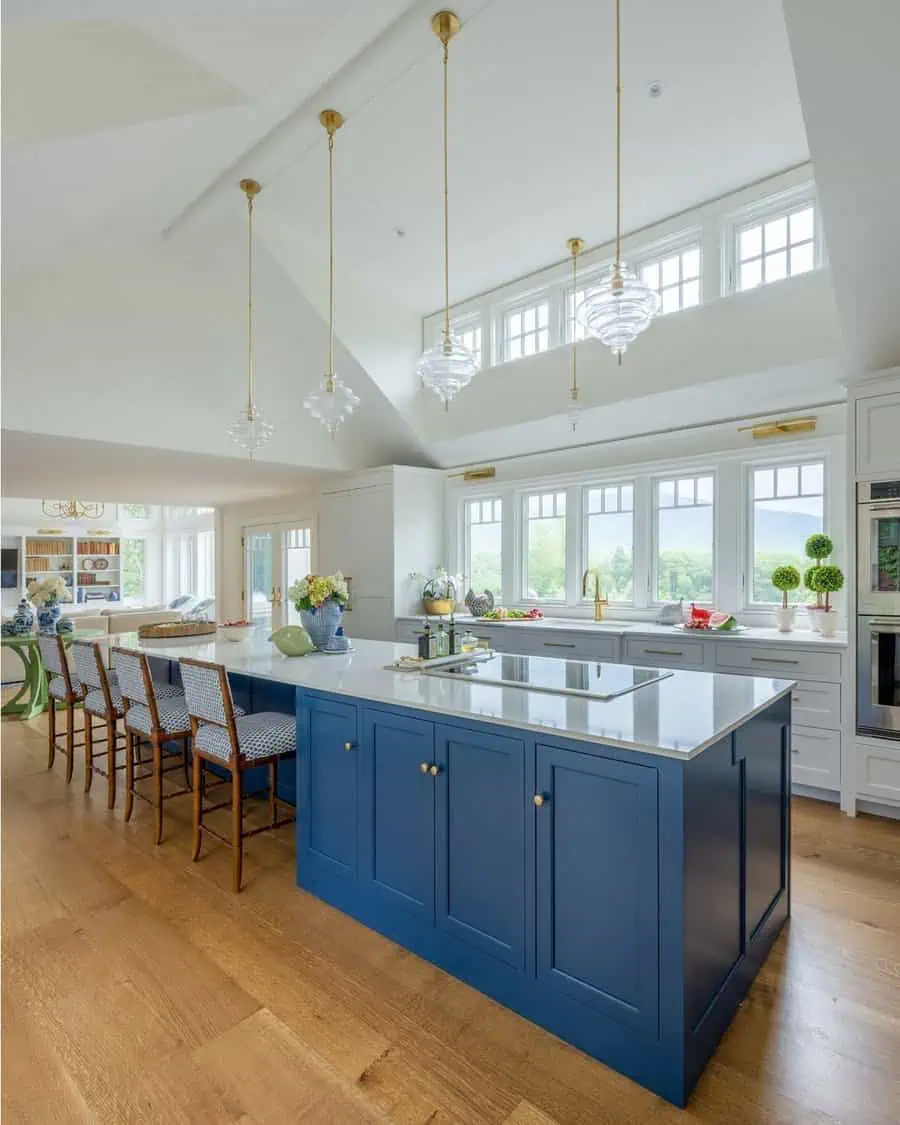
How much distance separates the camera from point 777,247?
3.70 meters

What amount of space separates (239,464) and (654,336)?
145 inches

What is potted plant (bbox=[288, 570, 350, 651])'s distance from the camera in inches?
131

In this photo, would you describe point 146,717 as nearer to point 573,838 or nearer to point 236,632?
point 236,632

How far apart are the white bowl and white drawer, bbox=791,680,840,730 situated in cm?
344

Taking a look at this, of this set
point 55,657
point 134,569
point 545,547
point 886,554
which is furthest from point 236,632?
point 134,569

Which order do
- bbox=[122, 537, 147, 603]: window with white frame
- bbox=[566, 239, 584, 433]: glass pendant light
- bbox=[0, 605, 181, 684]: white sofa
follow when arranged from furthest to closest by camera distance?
bbox=[122, 537, 147, 603]: window with white frame
bbox=[0, 605, 181, 684]: white sofa
bbox=[566, 239, 584, 433]: glass pendant light

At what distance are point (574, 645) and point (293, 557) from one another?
428cm

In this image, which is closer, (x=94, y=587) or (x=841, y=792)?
(x=841, y=792)

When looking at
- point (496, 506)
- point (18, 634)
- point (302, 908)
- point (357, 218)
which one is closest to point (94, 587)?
point (18, 634)

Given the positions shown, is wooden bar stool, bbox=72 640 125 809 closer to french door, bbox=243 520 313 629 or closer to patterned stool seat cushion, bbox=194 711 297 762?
patterned stool seat cushion, bbox=194 711 297 762

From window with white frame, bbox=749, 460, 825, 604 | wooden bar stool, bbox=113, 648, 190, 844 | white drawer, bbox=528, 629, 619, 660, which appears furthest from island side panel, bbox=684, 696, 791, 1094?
wooden bar stool, bbox=113, 648, 190, 844

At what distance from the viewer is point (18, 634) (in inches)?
229

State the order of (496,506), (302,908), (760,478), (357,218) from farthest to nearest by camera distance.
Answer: (496,506), (760,478), (357,218), (302,908)

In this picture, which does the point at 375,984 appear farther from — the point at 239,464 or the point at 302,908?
the point at 239,464
